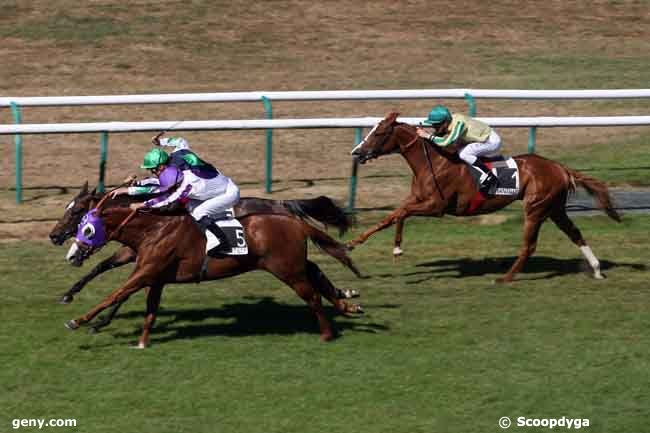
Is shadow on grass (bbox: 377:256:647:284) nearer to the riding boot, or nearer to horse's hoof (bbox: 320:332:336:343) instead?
the riding boot

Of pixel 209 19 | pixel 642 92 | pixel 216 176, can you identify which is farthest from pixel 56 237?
pixel 209 19

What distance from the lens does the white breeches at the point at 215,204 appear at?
395 inches

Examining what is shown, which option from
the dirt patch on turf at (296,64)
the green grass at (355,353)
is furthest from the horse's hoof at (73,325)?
the dirt patch on turf at (296,64)

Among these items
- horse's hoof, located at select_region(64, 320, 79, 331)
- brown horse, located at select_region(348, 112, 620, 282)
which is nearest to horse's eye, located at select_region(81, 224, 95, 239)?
horse's hoof, located at select_region(64, 320, 79, 331)

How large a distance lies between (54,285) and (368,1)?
15428 mm

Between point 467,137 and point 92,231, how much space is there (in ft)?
13.4

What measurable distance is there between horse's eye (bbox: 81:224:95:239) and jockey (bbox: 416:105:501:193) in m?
3.76

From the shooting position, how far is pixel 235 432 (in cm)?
799

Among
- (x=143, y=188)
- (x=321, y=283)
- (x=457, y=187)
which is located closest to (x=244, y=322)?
(x=321, y=283)

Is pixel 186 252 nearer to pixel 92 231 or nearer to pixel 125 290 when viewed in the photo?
pixel 125 290

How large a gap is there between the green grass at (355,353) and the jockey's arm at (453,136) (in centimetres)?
129

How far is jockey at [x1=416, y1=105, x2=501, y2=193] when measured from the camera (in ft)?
39.3

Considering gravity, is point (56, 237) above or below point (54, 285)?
above

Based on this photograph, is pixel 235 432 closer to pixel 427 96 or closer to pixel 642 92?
pixel 427 96
